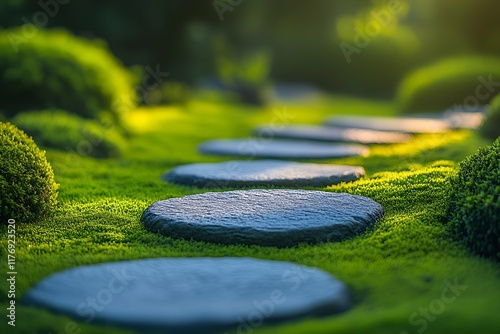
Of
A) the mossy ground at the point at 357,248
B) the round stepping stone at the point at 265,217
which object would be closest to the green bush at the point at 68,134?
the mossy ground at the point at 357,248

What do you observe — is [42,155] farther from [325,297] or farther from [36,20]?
[36,20]

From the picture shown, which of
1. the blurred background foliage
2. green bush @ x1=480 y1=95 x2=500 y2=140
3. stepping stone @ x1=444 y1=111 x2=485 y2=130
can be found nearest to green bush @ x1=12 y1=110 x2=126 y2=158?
the blurred background foliage

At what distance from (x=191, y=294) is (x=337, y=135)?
16.0ft

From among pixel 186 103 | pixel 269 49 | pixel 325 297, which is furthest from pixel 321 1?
pixel 325 297

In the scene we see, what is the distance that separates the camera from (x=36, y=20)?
9766 mm

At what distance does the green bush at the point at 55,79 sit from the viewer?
671 cm

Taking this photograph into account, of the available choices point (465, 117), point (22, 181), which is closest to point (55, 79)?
point (22, 181)

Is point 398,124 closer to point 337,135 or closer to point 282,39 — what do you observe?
point 337,135

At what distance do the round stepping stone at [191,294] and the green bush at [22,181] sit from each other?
89cm

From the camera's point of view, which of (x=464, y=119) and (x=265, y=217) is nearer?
(x=265, y=217)

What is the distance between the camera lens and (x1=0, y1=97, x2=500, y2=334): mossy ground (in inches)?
88.0

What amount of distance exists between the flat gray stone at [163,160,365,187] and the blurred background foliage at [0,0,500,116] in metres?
2.86

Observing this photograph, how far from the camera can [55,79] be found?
6902 mm

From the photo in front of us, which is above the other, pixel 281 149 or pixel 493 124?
pixel 493 124
